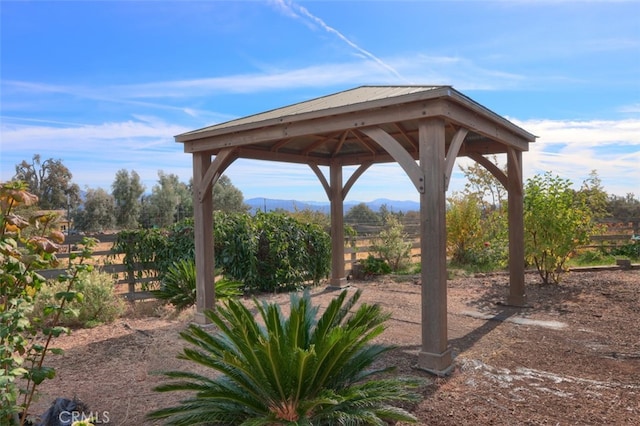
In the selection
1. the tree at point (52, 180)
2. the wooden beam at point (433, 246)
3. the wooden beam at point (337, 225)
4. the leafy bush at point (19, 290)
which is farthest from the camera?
the tree at point (52, 180)

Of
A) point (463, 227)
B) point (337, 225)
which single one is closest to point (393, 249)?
point (463, 227)

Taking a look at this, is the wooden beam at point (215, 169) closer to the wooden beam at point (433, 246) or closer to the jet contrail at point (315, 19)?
the jet contrail at point (315, 19)

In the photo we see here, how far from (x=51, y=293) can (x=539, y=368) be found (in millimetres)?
5948

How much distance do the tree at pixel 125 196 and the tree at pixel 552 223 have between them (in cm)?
2477

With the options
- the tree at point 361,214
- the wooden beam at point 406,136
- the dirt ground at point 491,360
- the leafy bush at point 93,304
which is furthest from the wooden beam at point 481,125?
the tree at point 361,214

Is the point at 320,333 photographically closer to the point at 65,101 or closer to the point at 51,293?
the point at 51,293

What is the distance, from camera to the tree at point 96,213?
84.7 feet

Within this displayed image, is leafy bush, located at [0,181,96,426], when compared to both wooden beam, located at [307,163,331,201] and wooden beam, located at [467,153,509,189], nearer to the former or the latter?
wooden beam, located at [467,153,509,189]

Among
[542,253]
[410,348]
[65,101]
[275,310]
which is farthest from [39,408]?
[65,101]

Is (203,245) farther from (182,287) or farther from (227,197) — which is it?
(227,197)

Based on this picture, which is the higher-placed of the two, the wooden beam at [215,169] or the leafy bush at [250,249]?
the wooden beam at [215,169]

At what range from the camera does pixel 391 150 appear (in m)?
4.18

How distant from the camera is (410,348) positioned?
4695 millimetres

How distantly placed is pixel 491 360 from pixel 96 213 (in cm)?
2660
